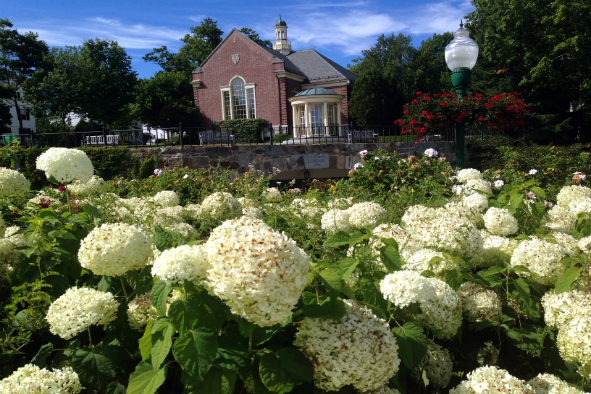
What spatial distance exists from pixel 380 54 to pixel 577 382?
140 ft

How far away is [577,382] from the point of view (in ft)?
5.82

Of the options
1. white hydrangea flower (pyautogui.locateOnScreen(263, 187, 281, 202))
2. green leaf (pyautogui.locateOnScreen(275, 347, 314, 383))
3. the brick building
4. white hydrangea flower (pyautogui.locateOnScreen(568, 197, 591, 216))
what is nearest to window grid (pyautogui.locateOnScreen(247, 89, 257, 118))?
the brick building

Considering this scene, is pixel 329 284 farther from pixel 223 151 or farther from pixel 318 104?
pixel 318 104

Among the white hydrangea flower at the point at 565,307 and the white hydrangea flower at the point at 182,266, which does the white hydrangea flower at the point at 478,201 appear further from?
the white hydrangea flower at the point at 182,266

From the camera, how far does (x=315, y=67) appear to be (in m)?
28.4

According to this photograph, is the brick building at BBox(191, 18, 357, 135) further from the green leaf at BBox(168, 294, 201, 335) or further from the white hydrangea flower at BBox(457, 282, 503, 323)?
the green leaf at BBox(168, 294, 201, 335)

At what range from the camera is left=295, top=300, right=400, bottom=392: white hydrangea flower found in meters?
1.42

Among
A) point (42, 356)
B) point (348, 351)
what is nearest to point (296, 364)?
point (348, 351)

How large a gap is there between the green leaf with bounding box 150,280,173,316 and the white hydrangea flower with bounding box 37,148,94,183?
162 centimetres

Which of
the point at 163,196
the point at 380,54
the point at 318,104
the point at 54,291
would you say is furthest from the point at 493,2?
the point at 54,291

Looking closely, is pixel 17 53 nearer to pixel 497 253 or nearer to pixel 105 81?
pixel 105 81

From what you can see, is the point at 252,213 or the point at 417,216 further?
the point at 252,213

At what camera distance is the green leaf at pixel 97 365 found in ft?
5.26

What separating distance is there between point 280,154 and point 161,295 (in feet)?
32.4
